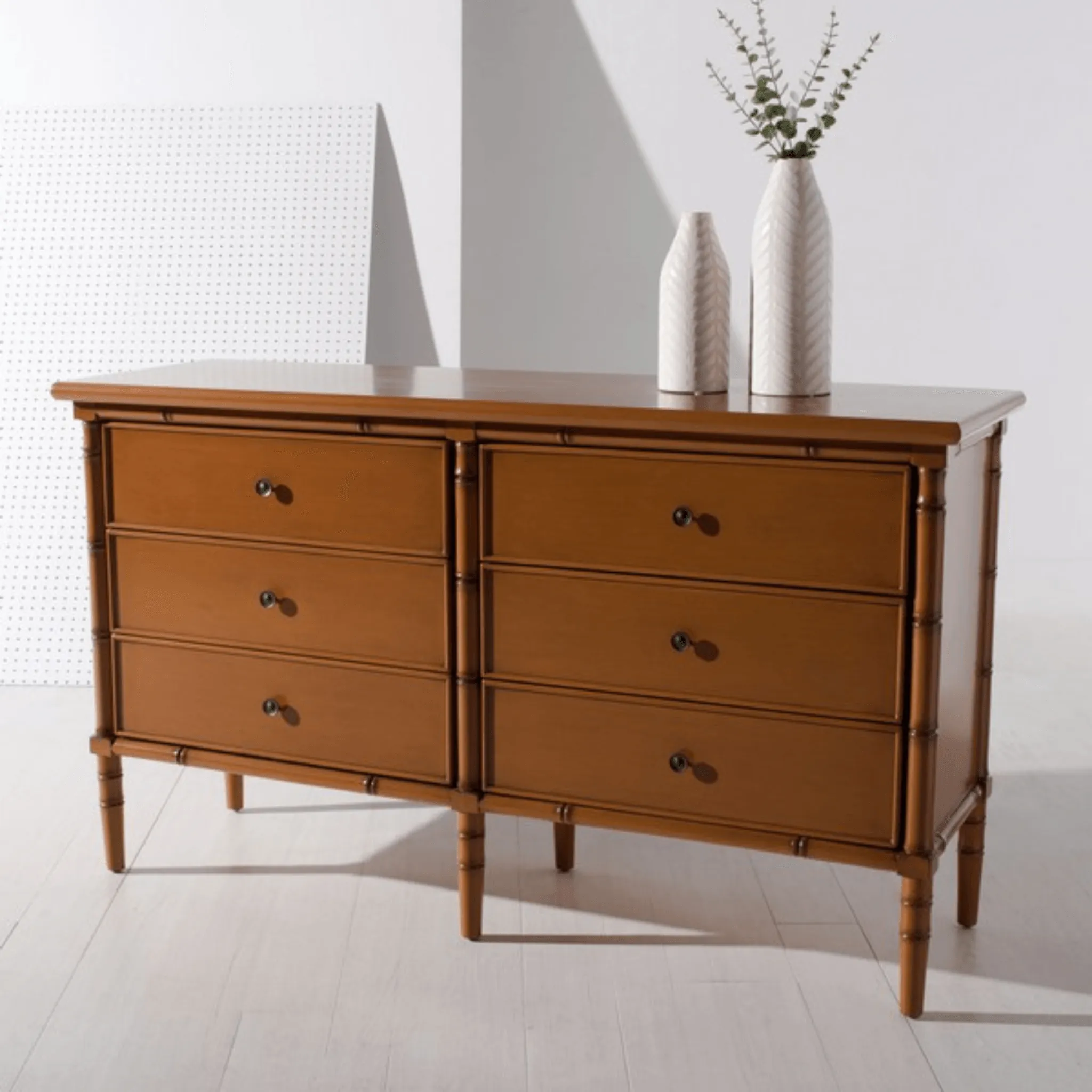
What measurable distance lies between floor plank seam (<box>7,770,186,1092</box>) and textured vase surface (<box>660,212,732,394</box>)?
1350 mm

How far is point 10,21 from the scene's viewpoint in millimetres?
4633

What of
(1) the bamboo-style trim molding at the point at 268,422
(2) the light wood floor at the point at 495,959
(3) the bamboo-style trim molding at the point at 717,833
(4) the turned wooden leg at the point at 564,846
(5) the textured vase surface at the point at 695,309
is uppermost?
(5) the textured vase surface at the point at 695,309

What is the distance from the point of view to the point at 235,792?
11.4ft

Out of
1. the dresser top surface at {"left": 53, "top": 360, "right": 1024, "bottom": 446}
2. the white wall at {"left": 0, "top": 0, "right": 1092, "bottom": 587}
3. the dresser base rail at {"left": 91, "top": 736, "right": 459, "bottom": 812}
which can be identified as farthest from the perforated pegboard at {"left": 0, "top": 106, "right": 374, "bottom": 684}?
the dresser base rail at {"left": 91, "top": 736, "right": 459, "bottom": 812}

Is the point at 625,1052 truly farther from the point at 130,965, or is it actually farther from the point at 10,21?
the point at 10,21

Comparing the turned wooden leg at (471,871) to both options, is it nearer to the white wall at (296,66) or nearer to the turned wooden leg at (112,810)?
the turned wooden leg at (112,810)

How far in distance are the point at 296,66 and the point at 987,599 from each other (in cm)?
268

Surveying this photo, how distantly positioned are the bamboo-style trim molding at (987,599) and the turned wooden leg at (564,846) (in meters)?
0.76

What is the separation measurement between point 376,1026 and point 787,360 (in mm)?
1233

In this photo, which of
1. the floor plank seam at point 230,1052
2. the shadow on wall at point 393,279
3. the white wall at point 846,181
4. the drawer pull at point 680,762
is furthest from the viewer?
the white wall at point 846,181

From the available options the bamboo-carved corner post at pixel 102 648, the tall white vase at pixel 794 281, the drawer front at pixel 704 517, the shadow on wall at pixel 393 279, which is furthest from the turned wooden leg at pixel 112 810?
the shadow on wall at pixel 393 279

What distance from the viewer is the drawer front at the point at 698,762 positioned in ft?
8.29

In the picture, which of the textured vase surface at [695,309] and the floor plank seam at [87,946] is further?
the textured vase surface at [695,309]

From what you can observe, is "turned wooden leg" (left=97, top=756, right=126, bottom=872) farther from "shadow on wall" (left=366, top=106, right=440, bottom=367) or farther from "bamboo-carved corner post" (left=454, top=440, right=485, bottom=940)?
"shadow on wall" (left=366, top=106, right=440, bottom=367)
